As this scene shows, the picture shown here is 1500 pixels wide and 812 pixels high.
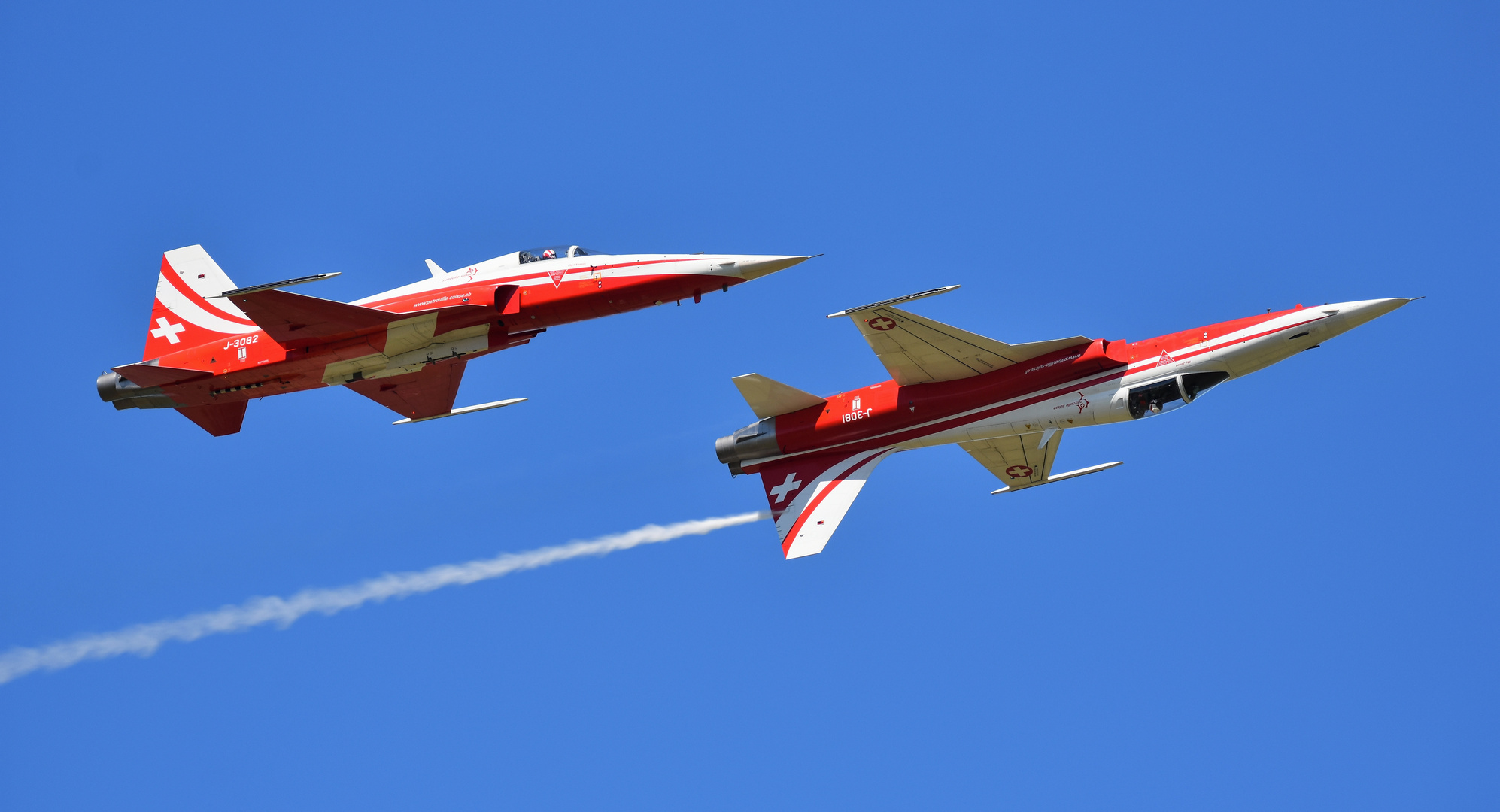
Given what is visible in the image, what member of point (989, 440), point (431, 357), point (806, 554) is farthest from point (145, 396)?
point (989, 440)

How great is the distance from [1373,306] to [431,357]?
18.1 m

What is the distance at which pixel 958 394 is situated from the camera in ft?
114

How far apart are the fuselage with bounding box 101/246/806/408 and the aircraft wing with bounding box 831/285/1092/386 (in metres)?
2.02

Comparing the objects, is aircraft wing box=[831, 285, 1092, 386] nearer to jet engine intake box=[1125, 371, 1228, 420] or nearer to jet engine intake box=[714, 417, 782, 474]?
jet engine intake box=[1125, 371, 1228, 420]

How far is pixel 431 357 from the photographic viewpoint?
36.5m

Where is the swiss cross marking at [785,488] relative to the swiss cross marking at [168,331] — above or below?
below

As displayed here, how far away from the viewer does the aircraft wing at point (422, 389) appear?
1567 inches

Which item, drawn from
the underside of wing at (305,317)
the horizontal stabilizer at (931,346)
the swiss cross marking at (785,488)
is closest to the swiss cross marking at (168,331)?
the underside of wing at (305,317)

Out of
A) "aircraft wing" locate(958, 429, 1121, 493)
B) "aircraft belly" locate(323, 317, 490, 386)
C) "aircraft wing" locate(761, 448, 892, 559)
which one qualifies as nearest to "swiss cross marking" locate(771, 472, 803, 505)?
"aircraft wing" locate(761, 448, 892, 559)

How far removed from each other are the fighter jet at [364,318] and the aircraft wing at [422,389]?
68.9 inches

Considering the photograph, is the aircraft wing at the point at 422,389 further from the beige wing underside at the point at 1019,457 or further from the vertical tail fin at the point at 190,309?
the beige wing underside at the point at 1019,457

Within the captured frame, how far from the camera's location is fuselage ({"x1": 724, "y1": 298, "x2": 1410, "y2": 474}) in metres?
33.1

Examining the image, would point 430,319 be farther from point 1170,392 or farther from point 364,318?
point 1170,392

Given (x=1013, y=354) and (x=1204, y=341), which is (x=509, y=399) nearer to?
(x=1013, y=354)
